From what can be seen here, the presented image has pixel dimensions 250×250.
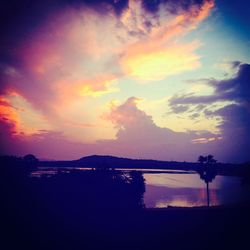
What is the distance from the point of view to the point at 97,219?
22453mm

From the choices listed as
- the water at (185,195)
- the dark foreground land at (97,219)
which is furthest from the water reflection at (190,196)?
the dark foreground land at (97,219)

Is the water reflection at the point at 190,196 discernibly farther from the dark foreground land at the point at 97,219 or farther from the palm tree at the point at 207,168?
the dark foreground land at the point at 97,219

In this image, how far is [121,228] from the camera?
21891 millimetres

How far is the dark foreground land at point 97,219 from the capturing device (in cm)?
1920

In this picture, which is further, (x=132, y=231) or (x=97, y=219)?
(x=97, y=219)

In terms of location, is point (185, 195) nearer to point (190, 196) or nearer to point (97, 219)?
point (190, 196)

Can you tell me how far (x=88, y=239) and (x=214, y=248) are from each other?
32.6 feet

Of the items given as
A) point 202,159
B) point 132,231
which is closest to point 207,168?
point 202,159

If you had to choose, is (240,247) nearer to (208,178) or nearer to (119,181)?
(119,181)

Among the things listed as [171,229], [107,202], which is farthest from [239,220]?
[107,202]

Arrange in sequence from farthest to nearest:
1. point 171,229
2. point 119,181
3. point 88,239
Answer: point 119,181 < point 171,229 < point 88,239

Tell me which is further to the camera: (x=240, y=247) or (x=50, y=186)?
(x=50, y=186)

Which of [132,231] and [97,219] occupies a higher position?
[97,219]

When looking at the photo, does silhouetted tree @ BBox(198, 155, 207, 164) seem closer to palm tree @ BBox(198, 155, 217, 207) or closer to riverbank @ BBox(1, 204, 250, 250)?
palm tree @ BBox(198, 155, 217, 207)
